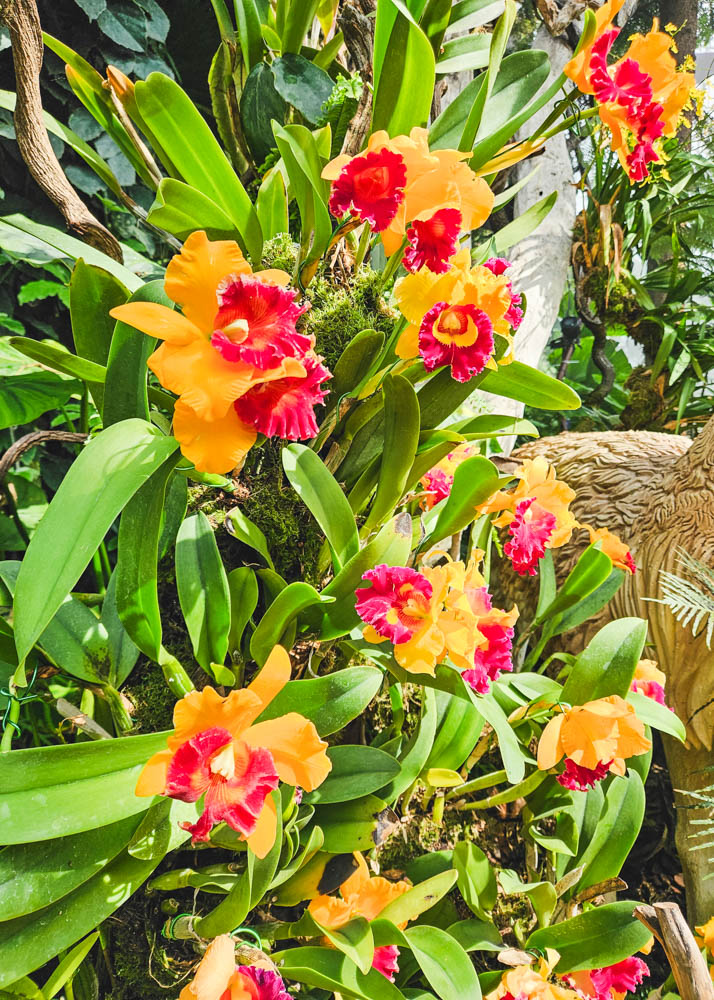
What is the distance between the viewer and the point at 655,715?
853 mm

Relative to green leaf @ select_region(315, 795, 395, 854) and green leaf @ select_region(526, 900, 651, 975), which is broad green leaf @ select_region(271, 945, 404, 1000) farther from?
green leaf @ select_region(526, 900, 651, 975)

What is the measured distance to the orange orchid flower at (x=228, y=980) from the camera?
0.49 meters

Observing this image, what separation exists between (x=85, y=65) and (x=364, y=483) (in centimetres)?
64

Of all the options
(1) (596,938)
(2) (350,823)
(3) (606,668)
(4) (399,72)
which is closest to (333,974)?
(2) (350,823)

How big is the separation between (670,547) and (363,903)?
0.98 metres

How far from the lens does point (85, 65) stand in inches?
31.8

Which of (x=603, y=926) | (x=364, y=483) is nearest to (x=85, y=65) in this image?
(x=364, y=483)

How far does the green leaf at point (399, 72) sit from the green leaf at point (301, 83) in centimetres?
15

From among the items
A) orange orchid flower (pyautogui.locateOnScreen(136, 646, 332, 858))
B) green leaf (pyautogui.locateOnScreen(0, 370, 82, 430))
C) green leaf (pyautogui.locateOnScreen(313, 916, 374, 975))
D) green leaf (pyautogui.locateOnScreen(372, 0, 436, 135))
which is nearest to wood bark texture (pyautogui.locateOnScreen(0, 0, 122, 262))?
green leaf (pyautogui.locateOnScreen(372, 0, 436, 135))

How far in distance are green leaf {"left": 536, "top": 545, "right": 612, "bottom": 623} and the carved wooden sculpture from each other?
14.8 inches

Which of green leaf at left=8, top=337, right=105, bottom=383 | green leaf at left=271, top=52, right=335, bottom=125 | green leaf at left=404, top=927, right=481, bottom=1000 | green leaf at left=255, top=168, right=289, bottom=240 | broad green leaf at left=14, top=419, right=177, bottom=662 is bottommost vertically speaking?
green leaf at left=404, top=927, right=481, bottom=1000

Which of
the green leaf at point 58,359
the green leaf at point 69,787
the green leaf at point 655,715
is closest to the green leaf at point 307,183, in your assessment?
the green leaf at point 58,359

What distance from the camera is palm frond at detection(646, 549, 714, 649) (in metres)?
0.96

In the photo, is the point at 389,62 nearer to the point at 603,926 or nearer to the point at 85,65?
the point at 85,65
